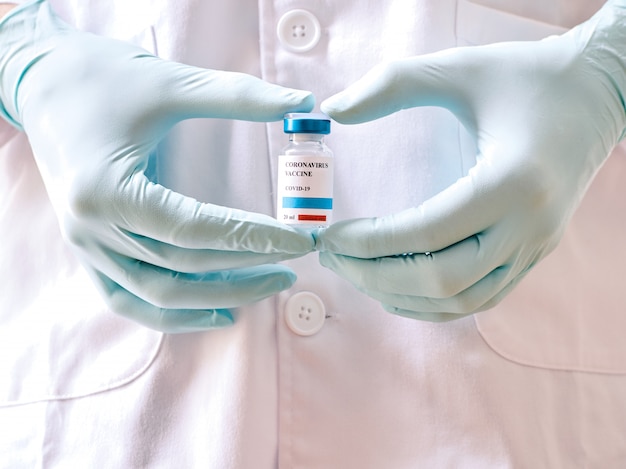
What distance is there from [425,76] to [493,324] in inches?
11.8

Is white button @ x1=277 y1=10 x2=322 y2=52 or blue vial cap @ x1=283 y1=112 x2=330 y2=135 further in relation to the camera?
white button @ x1=277 y1=10 x2=322 y2=52

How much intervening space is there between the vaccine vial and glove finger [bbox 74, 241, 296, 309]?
0.09 meters

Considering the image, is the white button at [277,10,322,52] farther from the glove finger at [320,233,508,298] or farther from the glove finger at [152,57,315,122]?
the glove finger at [320,233,508,298]

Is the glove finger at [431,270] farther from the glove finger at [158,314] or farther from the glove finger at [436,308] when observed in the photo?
the glove finger at [158,314]

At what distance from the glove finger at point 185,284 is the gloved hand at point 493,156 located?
9cm

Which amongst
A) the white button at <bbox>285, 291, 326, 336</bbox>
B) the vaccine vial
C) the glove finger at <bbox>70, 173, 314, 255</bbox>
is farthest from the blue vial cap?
the white button at <bbox>285, 291, 326, 336</bbox>

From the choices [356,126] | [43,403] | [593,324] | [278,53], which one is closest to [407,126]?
[356,126]

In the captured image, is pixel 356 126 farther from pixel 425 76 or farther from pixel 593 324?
pixel 593 324

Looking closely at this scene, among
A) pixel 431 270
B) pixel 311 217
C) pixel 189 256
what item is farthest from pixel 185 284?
pixel 431 270

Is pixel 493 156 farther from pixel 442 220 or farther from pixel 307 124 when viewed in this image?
pixel 307 124

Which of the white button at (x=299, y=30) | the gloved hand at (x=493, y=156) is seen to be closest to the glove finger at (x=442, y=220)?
the gloved hand at (x=493, y=156)

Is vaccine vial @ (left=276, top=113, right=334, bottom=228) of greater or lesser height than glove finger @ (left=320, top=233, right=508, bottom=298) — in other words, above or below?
above

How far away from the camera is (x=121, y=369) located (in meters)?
0.84

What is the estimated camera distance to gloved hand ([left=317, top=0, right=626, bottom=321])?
746mm
